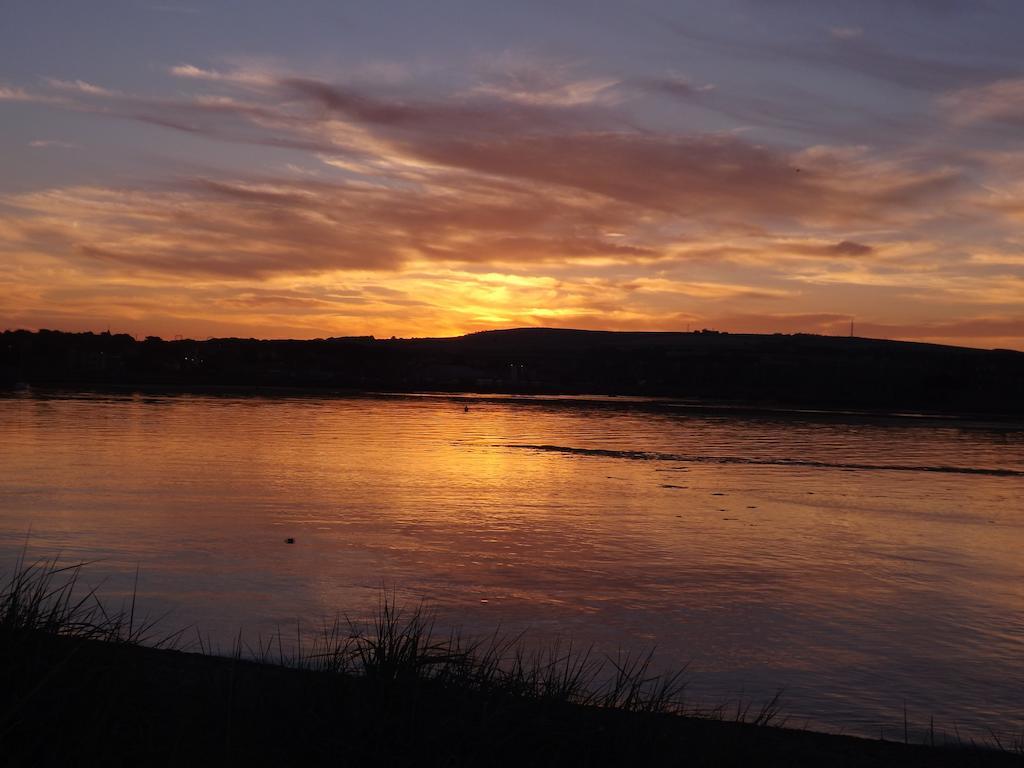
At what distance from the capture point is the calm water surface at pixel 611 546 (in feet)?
27.0

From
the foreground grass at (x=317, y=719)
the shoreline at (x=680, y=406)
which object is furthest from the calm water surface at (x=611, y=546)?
the shoreline at (x=680, y=406)

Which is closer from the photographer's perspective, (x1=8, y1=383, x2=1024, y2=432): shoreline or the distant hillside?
(x1=8, y1=383, x2=1024, y2=432): shoreline

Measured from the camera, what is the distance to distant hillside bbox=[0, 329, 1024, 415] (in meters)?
66.4

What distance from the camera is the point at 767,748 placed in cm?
559

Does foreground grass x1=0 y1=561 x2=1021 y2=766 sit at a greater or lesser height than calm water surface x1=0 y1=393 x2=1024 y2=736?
greater

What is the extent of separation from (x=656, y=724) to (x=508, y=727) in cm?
79

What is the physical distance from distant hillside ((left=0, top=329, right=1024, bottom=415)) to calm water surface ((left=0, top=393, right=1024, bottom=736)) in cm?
3942

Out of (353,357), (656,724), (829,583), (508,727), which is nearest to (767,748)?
(656,724)

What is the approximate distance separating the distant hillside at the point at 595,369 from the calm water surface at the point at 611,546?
39.4 m

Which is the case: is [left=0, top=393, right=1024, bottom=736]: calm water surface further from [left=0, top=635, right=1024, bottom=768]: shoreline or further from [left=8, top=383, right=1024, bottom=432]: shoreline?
[left=8, top=383, right=1024, bottom=432]: shoreline

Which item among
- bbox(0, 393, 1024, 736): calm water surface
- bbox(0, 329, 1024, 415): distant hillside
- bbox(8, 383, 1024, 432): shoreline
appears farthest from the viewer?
bbox(0, 329, 1024, 415): distant hillside

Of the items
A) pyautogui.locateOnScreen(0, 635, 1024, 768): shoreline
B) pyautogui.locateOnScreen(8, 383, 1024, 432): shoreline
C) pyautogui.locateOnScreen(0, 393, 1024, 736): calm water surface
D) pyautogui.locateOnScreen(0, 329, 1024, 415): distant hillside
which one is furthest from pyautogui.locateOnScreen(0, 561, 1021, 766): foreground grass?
pyautogui.locateOnScreen(0, 329, 1024, 415): distant hillside

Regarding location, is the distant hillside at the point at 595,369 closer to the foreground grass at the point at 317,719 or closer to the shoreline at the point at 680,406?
the shoreline at the point at 680,406

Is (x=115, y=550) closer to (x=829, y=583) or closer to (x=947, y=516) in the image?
(x=829, y=583)
